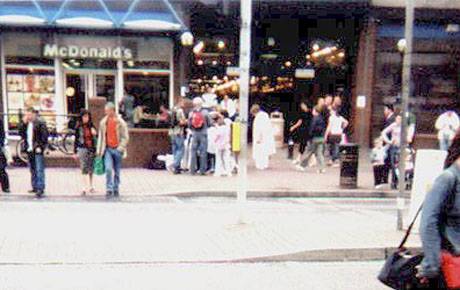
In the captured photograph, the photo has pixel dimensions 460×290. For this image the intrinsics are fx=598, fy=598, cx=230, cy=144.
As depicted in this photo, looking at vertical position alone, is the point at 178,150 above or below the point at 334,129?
below

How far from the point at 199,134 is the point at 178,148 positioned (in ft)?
2.11

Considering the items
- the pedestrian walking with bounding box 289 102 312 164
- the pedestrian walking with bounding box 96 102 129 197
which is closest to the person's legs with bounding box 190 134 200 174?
the pedestrian walking with bounding box 96 102 129 197

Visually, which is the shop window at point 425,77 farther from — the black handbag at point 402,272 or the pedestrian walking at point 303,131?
the black handbag at point 402,272

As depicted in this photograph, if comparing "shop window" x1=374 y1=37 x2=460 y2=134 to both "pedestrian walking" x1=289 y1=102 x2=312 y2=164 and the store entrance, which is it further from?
the store entrance

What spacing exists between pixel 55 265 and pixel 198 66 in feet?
54.7

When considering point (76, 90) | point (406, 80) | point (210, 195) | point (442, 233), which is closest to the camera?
point (442, 233)

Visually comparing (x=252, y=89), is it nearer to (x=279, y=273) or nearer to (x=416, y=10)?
(x=416, y=10)

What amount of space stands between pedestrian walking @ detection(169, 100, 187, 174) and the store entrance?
23.0ft

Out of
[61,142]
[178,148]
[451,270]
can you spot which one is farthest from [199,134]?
[451,270]

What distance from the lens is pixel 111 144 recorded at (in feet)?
38.7

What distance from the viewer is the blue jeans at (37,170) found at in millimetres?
11609

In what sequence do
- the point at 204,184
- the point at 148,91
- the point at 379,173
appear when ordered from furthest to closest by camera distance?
the point at 148,91, the point at 379,173, the point at 204,184

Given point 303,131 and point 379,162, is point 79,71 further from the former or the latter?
point 379,162

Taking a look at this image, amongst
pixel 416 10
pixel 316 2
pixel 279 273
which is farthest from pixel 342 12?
pixel 279 273
